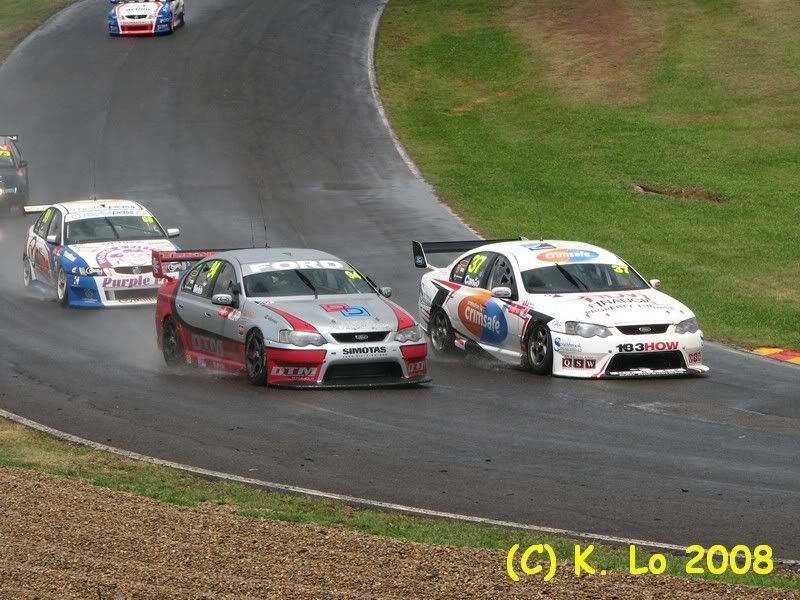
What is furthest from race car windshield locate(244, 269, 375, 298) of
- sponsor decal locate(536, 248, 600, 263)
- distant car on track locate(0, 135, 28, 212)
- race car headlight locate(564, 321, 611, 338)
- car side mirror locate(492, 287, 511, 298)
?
distant car on track locate(0, 135, 28, 212)

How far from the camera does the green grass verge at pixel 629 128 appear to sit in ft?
85.3

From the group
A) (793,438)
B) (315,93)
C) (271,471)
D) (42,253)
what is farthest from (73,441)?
(315,93)

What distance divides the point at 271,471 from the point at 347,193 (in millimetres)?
20486

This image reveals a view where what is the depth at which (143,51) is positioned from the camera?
154ft

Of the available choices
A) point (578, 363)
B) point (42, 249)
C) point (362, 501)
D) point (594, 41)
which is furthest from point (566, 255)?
point (594, 41)

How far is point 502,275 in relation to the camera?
723 inches

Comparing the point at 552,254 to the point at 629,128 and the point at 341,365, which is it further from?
the point at 629,128

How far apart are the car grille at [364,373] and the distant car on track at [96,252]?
22.5ft

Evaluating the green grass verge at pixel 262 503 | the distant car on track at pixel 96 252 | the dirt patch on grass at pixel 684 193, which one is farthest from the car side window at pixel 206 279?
the dirt patch on grass at pixel 684 193

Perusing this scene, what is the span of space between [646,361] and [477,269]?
3.03 metres

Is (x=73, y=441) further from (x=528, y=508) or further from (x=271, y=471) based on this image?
(x=528, y=508)

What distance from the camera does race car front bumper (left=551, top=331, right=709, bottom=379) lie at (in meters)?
16.5

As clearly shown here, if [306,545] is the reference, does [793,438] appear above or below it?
below

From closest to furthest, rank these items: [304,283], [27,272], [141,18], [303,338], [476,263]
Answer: [303,338]
[304,283]
[476,263]
[27,272]
[141,18]
